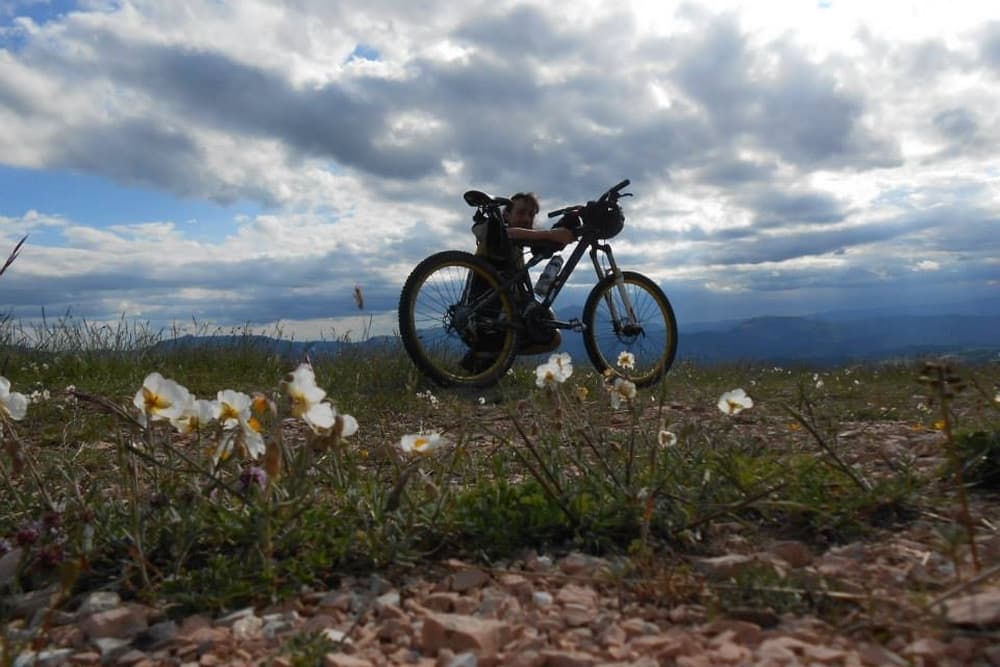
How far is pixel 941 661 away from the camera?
44.3 inches

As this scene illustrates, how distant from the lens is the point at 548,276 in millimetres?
6527

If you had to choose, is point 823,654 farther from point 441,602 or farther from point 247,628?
point 247,628

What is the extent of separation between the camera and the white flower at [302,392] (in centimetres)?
159

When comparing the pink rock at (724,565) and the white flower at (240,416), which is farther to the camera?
the white flower at (240,416)

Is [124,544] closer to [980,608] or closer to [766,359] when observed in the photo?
[980,608]

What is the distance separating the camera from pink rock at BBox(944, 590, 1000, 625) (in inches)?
46.2

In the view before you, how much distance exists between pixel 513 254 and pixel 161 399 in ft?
16.2

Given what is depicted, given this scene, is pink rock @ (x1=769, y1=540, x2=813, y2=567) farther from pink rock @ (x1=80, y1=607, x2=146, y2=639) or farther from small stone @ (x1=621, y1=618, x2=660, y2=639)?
pink rock @ (x1=80, y1=607, x2=146, y2=639)

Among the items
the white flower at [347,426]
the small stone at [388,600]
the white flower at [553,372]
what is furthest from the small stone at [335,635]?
the white flower at [553,372]

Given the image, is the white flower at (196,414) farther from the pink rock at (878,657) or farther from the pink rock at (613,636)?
the pink rock at (878,657)

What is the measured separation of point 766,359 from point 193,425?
35.7 feet

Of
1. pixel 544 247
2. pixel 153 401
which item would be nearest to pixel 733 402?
pixel 153 401

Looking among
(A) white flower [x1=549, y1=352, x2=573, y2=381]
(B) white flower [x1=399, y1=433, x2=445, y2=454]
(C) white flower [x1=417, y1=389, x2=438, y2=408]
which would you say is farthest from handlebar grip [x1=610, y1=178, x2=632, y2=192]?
(B) white flower [x1=399, y1=433, x2=445, y2=454]

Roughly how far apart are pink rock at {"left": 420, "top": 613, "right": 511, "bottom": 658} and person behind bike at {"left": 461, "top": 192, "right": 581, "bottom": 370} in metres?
4.85
